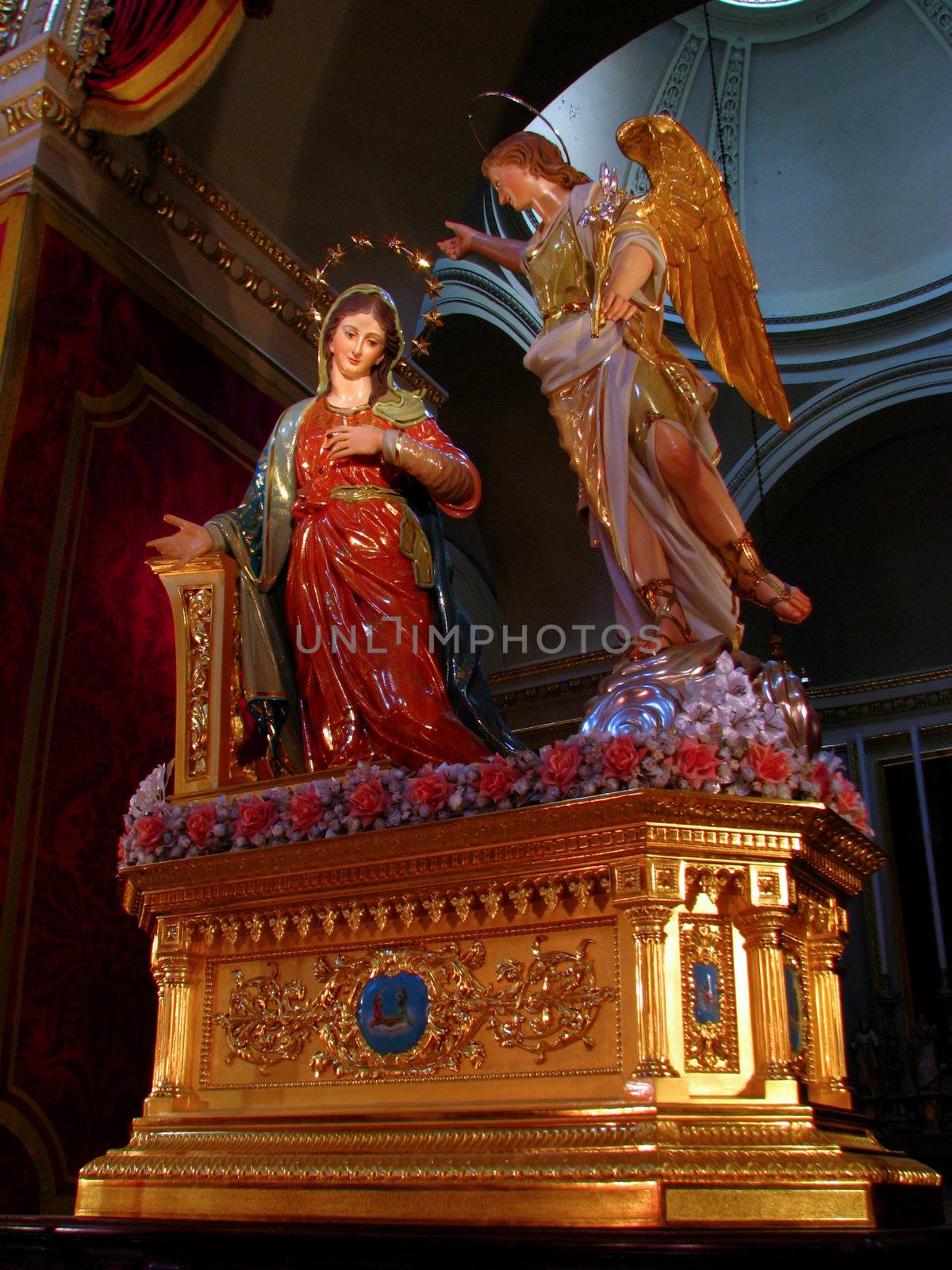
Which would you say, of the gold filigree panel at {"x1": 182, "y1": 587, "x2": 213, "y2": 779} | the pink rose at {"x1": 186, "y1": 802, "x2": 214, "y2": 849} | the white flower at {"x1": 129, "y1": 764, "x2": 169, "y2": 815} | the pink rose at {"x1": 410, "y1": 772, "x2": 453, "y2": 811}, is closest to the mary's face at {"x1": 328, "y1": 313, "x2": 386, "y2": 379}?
the gold filigree panel at {"x1": 182, "y1": 587, "x2": 213, "y2": 779}

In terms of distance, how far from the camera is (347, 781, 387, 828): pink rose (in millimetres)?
2846

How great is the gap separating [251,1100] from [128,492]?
2.22 m

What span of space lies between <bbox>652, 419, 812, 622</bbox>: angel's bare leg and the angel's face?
90 centimetres

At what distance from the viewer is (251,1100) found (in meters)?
2.84

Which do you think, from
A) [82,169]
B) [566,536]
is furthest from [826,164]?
[82,169]

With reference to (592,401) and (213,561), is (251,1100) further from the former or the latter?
(592,401)

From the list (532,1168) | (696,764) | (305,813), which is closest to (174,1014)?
(305,813)

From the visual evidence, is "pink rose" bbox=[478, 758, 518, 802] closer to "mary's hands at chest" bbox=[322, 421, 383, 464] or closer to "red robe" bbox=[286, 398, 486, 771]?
"red robe" bbox=[286, 398, 486, 771]

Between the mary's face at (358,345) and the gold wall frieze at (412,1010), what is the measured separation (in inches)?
71.9

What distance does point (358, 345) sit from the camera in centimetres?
392

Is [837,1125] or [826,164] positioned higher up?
[826,164]

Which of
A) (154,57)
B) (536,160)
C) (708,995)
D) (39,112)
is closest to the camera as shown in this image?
(708,995)

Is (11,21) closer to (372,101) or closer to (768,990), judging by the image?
(372,101)

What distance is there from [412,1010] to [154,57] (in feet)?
11.1
